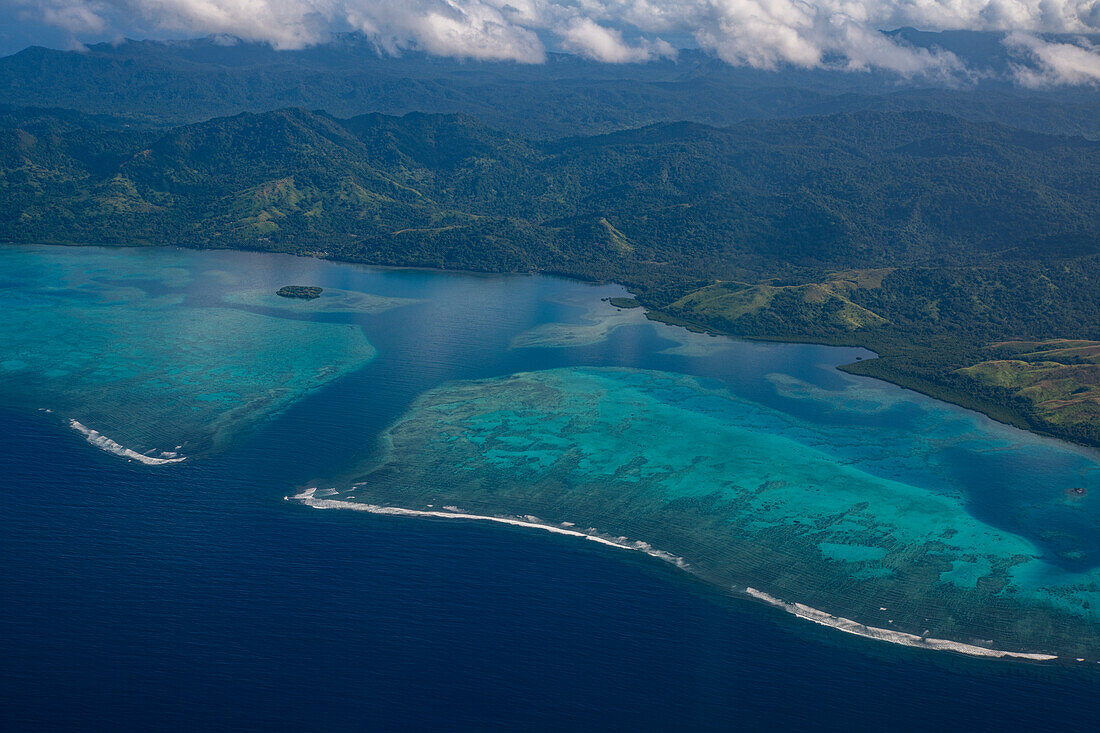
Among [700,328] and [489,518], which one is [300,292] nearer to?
[700,328]

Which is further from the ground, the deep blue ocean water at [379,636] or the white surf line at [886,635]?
the white surf line at [886,635]

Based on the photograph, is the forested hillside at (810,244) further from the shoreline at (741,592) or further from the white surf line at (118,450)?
the white surf line at (118,450)

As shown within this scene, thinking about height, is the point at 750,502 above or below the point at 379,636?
above

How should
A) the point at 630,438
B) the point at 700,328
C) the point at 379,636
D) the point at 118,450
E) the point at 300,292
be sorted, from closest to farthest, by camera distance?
the point at 379,636, the point at 118,450, the point at 630,438, the point at 700,328, the point at 300,292

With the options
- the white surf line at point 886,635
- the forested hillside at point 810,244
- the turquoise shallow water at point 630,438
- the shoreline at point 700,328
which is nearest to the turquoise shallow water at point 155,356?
the turquoise shallow water at point 630,438

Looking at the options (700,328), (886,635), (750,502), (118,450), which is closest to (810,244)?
(700,328)

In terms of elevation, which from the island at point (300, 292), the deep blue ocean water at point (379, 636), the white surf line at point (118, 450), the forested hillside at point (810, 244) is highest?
the forested hillside at point (810, 244)

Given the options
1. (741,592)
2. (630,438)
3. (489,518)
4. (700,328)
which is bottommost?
(741,592)

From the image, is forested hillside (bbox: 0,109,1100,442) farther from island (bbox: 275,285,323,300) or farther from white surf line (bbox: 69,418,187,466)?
white surf line (bbox: 69,418,187,466)

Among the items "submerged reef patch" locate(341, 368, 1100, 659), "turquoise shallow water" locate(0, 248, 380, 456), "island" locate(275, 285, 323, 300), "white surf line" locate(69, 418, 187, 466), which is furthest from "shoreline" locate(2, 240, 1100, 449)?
"white surf line" locate(69, 418, 187, 466)
